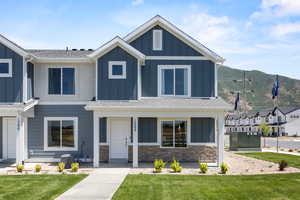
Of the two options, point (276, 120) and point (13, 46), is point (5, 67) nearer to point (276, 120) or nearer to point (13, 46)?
point (13, 46)

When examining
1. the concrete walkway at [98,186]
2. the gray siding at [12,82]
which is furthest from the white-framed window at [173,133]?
the gray siding at [12,82]

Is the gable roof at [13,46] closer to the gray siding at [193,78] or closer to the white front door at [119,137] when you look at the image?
the white front door at [119,137]

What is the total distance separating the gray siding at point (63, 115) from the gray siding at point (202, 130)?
5801 millimetres

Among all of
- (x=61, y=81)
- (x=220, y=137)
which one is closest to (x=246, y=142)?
(x=220, y=137)

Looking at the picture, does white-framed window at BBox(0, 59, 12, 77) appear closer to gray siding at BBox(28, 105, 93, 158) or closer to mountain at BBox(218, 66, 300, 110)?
gray siding at BBox(28, 105, 93, 158)

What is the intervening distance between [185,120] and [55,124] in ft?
24.1

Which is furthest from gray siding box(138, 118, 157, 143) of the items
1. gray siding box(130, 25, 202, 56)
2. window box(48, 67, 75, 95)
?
window box(48, 67, 75, 95)

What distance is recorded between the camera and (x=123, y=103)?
19172 mm

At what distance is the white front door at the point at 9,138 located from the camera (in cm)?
2155

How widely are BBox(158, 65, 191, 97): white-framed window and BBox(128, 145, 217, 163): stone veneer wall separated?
3079mm

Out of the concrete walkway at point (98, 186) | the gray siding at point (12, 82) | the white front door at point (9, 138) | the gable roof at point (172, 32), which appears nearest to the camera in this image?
the concrete walkway at point (98, 186)

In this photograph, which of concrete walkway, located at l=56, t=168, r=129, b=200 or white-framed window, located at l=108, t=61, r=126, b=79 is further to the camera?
white-framed window, located at l=108, t=61, r=126, b=79

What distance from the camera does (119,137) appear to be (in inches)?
843

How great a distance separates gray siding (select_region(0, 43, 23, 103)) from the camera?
19578 millimetres
